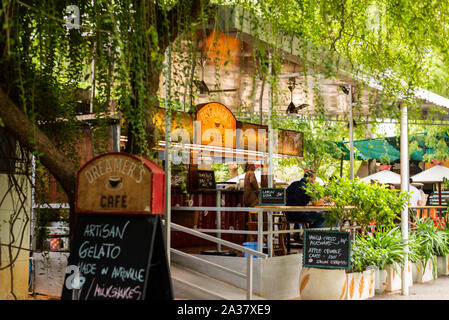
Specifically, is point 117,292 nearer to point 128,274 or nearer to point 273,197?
point 128,274

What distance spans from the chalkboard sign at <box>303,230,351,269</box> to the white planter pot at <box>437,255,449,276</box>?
4305mm

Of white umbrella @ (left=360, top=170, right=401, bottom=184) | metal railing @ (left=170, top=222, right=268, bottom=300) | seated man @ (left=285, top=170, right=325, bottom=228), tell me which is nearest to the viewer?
metal railing @ (left=170, top=222, right=268, bottom=300)

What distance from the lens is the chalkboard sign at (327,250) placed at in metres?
7.16

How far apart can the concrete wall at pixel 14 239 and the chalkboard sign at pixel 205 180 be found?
505 centimetres

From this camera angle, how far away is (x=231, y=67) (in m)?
9.55

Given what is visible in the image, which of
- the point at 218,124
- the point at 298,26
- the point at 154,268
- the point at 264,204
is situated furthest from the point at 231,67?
the point at 154,268

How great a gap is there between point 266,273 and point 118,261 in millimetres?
3234

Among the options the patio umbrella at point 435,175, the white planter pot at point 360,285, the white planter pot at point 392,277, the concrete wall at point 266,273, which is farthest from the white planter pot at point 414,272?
the patio umbrella at point 435,175

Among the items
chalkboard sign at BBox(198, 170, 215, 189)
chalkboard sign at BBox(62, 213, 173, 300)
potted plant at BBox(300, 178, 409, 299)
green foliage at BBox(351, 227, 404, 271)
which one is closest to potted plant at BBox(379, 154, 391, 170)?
chalkboard sign at BBox(198, 170, 215, 189)

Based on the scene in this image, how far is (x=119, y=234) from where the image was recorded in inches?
179

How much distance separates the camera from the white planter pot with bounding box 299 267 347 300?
7098 mm

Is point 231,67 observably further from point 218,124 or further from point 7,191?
point 7,191

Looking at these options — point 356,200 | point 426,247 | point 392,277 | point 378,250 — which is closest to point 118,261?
point 356,200

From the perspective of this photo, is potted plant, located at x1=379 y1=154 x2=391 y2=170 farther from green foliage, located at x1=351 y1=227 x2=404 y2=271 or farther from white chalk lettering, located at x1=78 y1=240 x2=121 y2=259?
white chalk lettering, located at x1=78 y1=240 x2=121 y2=259
